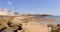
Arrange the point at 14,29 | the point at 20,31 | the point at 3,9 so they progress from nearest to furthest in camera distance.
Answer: the point at 14,29 → the point at 20,31 → the point at 3,9

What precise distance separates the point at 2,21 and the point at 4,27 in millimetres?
386

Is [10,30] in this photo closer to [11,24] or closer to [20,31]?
[11,24]

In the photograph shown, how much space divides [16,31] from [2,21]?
1.12 m

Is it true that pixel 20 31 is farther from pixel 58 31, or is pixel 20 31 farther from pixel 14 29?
pixel 58 31

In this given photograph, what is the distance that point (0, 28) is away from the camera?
641cm

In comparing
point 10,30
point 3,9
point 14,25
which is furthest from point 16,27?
point 3,9

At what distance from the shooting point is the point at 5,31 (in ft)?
20.8

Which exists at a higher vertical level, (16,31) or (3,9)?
(3,9)

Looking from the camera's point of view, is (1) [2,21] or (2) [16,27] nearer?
(1) [2,21]

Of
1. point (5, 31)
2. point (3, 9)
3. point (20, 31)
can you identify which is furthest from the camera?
point (3, 9)

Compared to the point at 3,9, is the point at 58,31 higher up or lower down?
lower down

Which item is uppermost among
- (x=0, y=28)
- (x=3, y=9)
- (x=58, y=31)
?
(x=3, y=9)

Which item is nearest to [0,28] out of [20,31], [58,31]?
[20,31]

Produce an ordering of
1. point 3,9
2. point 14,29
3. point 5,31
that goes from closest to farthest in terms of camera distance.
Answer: point 5,31, point 14,29, point 3,9
